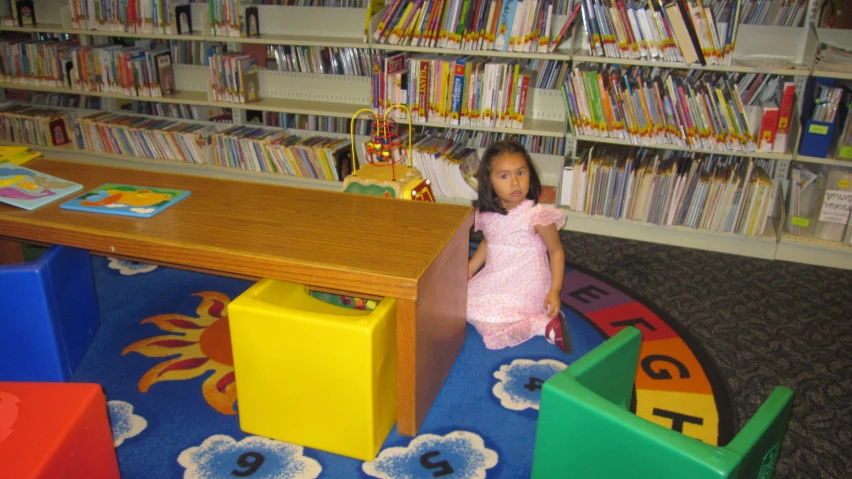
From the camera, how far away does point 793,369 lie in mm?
2420

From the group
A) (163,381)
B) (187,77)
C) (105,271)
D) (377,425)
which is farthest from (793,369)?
(187,77)

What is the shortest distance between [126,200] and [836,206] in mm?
3036

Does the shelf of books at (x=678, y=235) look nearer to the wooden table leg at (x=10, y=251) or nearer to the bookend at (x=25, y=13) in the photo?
the wooden table leg at (x=10, y=251)

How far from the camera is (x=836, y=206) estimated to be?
3137mm

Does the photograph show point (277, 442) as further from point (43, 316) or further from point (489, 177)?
point (489, 177)

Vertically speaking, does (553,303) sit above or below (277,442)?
above

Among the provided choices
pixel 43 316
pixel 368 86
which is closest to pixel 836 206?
pixel 368 86

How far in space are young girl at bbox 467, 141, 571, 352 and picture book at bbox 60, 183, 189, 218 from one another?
1117mm

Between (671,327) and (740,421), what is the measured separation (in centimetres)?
59

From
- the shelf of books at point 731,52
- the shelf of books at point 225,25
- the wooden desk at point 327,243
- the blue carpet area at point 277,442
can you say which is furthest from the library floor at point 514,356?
the shelf of books at point 225,25

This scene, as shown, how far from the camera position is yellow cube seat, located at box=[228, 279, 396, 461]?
1.77 m

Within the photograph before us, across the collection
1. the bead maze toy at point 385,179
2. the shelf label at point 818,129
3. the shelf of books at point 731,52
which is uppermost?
the shelf of books at point 731,52

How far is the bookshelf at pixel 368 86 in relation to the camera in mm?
3221

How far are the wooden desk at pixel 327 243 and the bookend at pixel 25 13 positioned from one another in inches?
97.9
